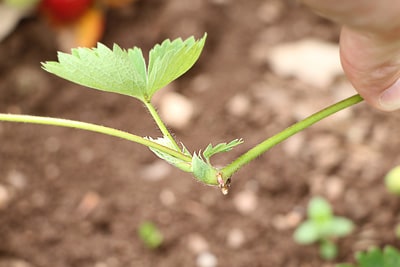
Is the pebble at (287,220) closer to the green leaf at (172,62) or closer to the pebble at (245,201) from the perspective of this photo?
the pebble at (245,201)

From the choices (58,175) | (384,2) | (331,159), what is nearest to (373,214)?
(331,159)

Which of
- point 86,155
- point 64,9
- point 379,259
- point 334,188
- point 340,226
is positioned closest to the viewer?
point 379,259

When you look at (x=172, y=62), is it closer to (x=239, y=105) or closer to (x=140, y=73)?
(x=140, y=73)

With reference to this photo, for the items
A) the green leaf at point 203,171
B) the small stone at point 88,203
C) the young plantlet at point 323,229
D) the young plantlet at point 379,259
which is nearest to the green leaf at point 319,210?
the young plantlet at point 323,229

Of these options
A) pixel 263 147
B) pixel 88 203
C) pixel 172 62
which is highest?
pixel 88 203

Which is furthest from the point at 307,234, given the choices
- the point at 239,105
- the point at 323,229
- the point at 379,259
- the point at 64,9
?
the point at 64,9

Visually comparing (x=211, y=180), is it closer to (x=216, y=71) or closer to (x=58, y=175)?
(x=58, y=175)

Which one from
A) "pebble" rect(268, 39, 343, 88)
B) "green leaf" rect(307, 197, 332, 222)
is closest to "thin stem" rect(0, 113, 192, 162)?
"green leaf" rect(307, 197, 332, 222)
